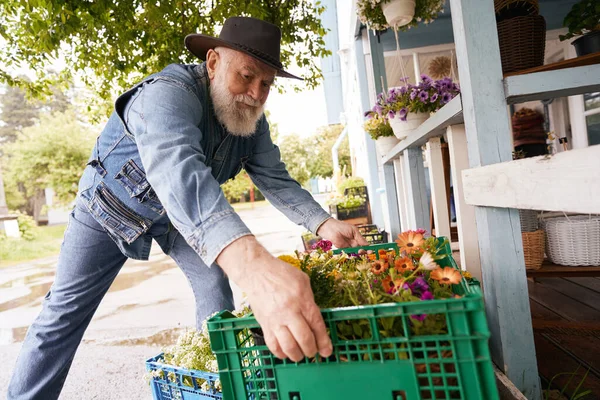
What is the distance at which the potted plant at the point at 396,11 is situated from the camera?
3.48 metres

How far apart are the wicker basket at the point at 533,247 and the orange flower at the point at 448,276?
1.71 metres

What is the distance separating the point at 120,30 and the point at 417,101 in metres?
2.47

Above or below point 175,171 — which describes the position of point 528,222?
below

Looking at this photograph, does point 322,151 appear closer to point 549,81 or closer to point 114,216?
point 114,216

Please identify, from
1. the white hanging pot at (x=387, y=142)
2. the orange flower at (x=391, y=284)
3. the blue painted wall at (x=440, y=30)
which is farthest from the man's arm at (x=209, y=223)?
the blue painted wall at (x=440, y=30)

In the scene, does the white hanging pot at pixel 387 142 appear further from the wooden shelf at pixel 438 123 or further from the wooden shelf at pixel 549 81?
the wooden shelf at pixel 549 81

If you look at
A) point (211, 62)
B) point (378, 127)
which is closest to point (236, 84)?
point (211, 62)

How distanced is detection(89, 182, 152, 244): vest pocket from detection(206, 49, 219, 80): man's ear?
2.25 feet

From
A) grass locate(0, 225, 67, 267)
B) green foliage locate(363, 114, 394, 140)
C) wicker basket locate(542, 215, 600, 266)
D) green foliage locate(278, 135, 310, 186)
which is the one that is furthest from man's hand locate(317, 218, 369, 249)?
green foliage locate(278, 135, 310, 186)

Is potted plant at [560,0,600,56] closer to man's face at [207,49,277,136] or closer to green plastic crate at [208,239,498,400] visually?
man's face at [207,49,277,136]

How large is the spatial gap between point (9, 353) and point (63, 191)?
21546 mm

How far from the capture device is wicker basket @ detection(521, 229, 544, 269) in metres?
2.59

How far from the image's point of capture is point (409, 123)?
3.18 metres

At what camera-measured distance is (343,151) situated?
3306 centimetres
